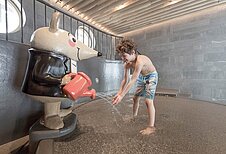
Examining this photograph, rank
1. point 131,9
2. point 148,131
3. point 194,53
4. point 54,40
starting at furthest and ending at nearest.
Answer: point 194,53 < point 131,9 < point 148,131 < point 54,40

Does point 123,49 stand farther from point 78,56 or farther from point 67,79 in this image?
point 67,79

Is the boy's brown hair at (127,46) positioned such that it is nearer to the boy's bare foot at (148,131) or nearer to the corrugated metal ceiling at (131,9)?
the boy's bare foot at (148,131)

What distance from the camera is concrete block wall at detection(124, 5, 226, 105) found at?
146 inches

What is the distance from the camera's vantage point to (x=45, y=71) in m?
0.94

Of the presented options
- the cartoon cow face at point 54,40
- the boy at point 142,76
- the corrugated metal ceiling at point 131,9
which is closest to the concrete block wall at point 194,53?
the corrugated metal ceiling at point 131,9

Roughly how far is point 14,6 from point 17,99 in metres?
2.79

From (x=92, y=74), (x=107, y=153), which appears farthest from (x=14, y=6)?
(x=107, y=153)

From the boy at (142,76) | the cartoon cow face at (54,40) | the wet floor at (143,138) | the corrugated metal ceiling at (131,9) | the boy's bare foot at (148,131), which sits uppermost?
the corrugated metal ceiling at (131,9)

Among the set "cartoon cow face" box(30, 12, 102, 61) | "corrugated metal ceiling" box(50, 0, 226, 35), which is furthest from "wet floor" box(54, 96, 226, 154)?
"corrugated metal ceiling" box(50, 0, 226, 35)

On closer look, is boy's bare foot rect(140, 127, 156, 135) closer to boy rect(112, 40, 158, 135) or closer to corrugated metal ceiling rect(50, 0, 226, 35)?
boy rect(112, 40, 158, 135)

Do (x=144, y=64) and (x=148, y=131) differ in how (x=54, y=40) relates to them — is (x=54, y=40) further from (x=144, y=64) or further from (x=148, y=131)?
(x=148, y=131)

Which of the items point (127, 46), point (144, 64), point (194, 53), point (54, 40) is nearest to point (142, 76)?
point (144, 64)

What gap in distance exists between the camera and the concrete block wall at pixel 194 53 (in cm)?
371

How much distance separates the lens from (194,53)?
414 centimetres
